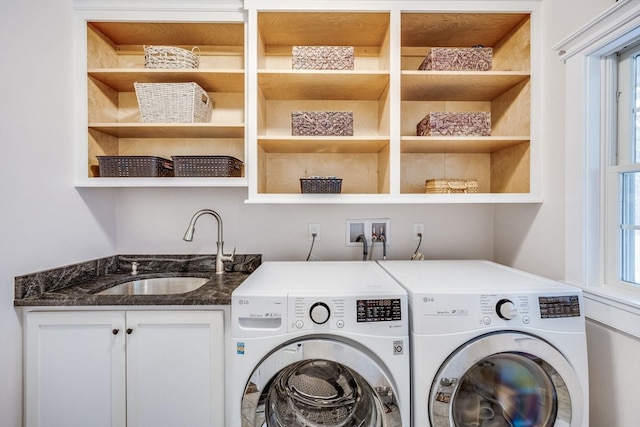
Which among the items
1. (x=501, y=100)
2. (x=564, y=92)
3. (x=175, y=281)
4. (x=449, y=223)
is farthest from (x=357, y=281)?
(x=501, y=100)

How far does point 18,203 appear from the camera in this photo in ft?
4.50

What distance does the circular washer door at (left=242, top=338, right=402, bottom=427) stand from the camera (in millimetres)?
1143

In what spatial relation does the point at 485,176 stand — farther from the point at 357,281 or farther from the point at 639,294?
the point at 357,281

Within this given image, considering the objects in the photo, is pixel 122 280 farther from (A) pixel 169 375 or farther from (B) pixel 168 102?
(B) pixel 168 102

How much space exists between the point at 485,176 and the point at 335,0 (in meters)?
1.40

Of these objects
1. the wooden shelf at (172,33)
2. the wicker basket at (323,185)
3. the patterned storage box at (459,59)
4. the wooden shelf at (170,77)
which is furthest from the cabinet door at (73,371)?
the patterned storage box at (459,59)

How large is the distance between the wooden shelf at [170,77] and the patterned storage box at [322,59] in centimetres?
33

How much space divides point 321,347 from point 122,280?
133cm

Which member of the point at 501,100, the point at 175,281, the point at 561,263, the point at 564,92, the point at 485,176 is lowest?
the point at 175,281

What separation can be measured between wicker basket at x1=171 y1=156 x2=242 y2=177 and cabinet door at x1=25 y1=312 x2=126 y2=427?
30.5 inches

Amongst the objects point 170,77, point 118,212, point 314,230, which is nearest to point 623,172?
point 314,230

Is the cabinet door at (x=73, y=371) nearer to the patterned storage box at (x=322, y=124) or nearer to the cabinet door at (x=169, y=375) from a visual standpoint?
the cabinet door at (x=169, y=375)

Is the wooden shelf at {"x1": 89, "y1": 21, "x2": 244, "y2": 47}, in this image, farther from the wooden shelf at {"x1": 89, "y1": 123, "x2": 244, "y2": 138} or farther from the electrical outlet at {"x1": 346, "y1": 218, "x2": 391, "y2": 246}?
the electrical outlet at {"x1": 346, "y1": 218, "x2": 391, "y2": 246}

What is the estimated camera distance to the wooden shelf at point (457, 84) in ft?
5.30
